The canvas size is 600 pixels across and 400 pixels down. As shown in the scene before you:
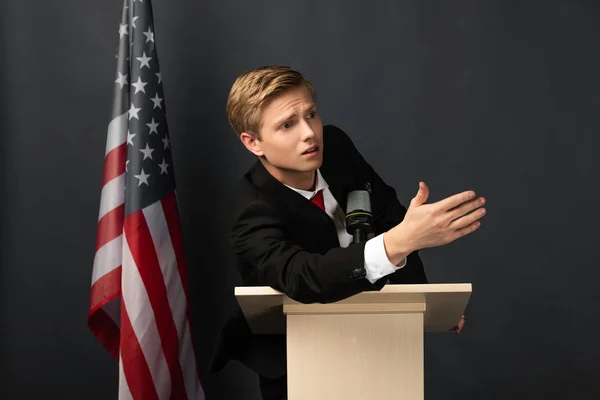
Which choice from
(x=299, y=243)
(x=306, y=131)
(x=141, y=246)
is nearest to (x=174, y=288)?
(x=141, y=246)

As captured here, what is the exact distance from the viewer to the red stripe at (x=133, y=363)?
3.18 m

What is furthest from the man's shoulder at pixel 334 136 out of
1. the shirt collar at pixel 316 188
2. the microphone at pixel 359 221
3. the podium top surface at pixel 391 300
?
the podium top surface at pixel 391 300

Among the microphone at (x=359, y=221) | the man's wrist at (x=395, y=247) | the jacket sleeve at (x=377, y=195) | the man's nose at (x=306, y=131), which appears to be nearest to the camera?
the man's wrist at (x=395, y=247)

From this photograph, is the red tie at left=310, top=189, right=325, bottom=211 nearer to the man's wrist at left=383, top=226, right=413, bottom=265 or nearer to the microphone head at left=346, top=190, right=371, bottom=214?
the microphone head at left=346, top=190, right=371, bottom=214

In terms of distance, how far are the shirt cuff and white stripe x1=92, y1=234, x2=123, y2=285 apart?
Result: 1.64 meters

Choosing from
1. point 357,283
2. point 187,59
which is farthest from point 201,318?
point 357,283

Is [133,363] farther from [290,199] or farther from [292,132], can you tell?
[292,132]

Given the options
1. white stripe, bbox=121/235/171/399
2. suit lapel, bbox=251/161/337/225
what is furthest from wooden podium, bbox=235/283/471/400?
white stripe, bbox=121/235/171/399

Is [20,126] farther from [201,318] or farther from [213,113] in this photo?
[201,318]

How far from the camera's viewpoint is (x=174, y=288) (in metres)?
3.37

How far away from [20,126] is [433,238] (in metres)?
2.58

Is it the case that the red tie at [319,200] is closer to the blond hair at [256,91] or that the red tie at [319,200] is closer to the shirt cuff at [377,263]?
the blond hair at [256,91]

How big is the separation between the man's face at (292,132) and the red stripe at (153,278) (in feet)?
3.30

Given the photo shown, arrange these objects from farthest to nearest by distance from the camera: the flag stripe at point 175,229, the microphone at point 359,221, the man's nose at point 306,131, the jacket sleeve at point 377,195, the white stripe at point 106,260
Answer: the flag stripe at point 175,229 → the white stripe at point 106,260 → the jacket sleeve at point 377,195 → the man's nose at point 306,131 → the microphone at point 359,221
